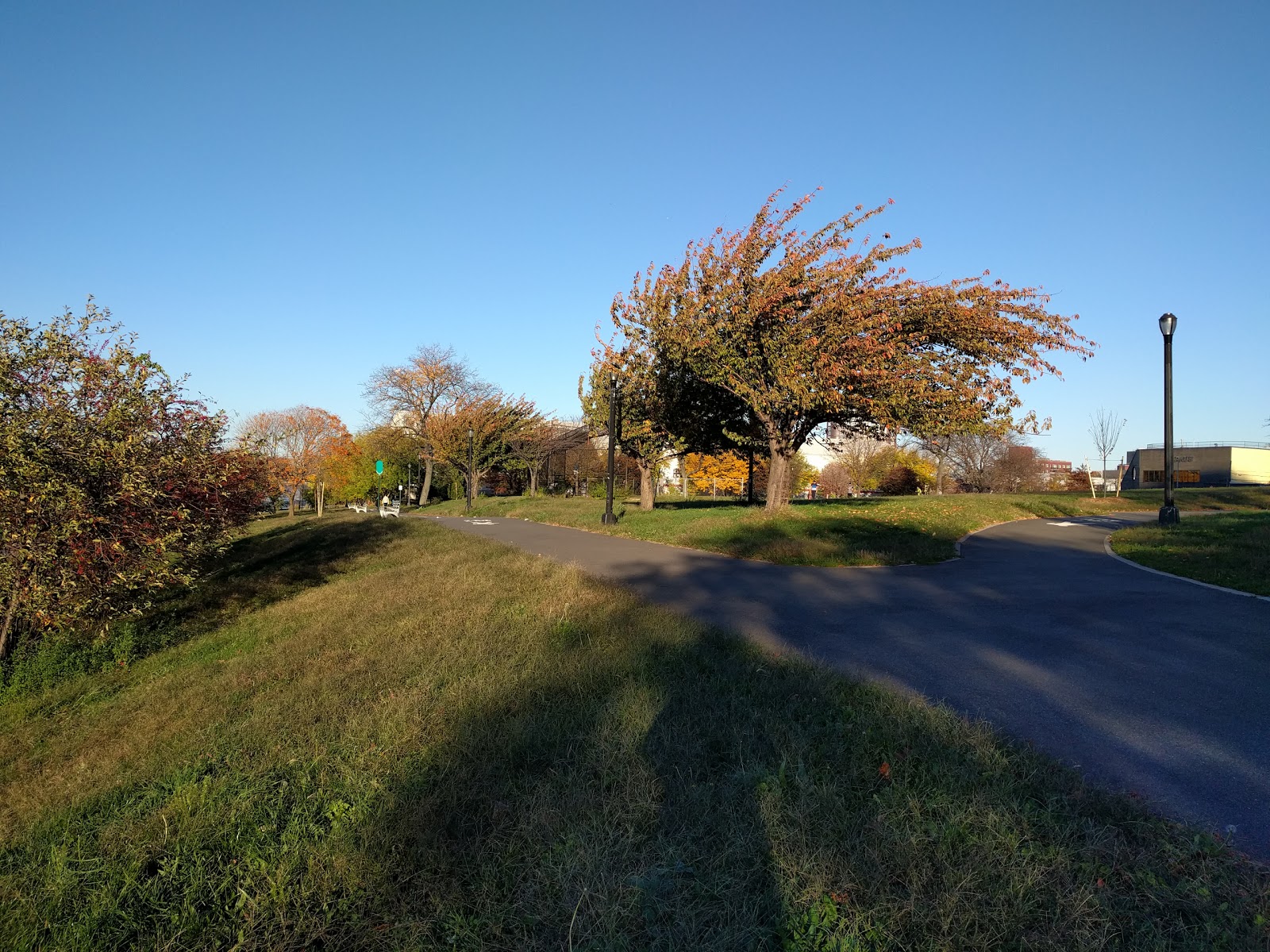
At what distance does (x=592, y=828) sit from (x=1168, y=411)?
16662mm

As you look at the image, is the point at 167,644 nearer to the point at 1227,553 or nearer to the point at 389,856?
the point at 389,856

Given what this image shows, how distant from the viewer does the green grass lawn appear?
820cm

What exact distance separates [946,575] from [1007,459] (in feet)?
178

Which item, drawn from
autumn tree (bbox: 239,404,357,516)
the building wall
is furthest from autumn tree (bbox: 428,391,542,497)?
the building wall

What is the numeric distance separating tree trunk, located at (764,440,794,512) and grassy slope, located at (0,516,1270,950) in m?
13.3

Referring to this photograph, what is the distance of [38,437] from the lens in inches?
269

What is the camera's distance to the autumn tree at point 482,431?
45.8 meters

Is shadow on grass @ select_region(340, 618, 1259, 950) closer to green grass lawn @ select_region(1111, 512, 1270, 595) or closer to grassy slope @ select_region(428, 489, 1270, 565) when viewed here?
green grass lawn @ select_region(1111, 512, 1270, 595)

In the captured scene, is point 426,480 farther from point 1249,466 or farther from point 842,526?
point 1249,466

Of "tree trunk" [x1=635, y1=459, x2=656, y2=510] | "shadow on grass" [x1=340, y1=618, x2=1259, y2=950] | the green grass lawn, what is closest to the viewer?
"shadow on grass" [x1=340, y1=618, x2=1259, y2=950]

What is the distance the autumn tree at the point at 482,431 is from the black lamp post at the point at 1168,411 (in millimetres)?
37392

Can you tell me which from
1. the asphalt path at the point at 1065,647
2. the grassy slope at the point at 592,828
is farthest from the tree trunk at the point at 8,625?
the asphalt path at the point at 1065,647

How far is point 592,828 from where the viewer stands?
2906 millimetres

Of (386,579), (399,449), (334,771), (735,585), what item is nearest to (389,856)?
(334,771)
